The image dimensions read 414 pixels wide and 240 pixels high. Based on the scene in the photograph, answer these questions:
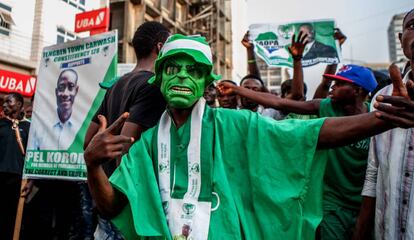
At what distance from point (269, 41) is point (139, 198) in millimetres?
3769

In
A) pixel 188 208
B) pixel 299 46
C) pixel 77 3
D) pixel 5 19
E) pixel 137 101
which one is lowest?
pixel 188 208

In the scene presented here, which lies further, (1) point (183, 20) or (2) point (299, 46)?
(1) point (183, 20)

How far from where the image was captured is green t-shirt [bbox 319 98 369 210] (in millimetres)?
2484

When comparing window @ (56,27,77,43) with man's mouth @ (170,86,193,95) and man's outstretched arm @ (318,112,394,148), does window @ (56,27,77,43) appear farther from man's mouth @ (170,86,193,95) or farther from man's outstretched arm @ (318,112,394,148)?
man's outstretched arm @ (318,112,394,148)

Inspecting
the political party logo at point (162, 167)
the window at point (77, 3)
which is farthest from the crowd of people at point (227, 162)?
the window at point (77, 3)

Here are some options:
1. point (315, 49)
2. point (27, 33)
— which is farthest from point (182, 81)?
point (27, 33)

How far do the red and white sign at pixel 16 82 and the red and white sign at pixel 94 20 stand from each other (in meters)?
2.63

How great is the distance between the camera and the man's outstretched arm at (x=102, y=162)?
1555 mm

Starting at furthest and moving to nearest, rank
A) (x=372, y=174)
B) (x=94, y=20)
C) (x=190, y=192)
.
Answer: (x=94, y=20) → (x=372, y=174) → (x=190, y=192)

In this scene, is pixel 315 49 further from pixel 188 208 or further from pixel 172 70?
pixel 188 208

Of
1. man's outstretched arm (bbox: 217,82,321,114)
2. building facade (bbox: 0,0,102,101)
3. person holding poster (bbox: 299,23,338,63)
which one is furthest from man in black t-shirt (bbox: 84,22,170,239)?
building facade (bbox: 0,0,102,101)

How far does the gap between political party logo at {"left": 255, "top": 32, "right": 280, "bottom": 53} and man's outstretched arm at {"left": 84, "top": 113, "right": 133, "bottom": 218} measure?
3620mm

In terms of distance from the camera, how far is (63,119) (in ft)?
12.8

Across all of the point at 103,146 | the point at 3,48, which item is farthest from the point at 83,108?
the point at 3,48
